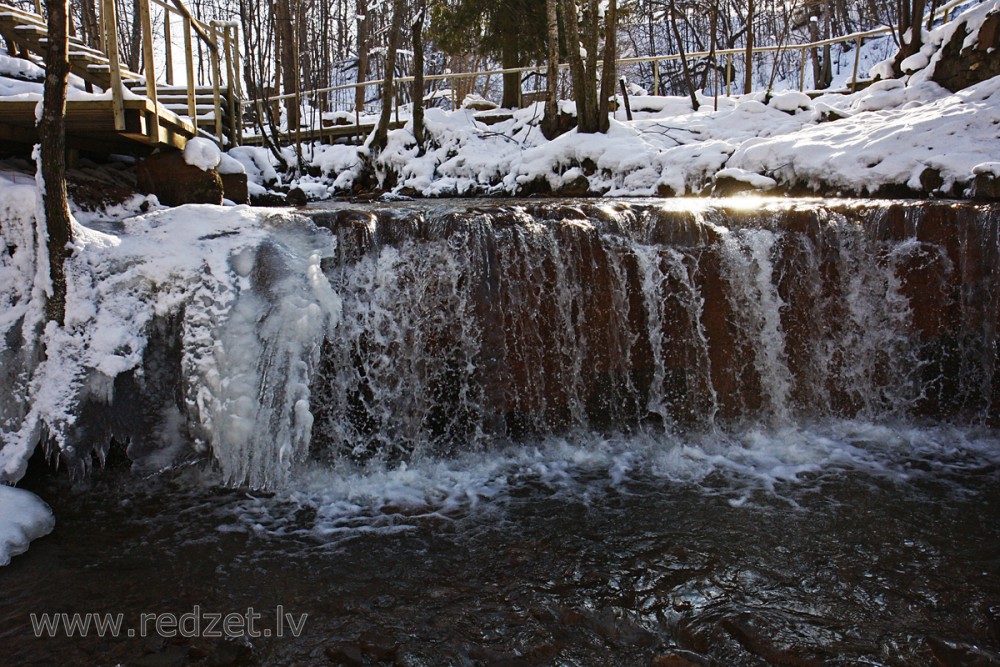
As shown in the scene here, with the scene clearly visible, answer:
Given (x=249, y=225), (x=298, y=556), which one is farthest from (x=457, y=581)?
(x=249, y=225)

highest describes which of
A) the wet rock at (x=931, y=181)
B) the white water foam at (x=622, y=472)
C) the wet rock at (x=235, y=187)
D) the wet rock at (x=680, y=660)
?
the wet rock at (x=235, y=187)

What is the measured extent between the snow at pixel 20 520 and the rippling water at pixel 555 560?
3.6 inches

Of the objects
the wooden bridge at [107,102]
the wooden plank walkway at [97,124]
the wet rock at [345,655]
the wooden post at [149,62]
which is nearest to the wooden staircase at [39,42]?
the wooden bridge at [107,102]

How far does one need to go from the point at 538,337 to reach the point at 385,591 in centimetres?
270

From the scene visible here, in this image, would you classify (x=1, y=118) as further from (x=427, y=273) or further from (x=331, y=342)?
(x=427, y=273)

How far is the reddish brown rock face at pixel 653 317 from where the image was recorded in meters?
5.44

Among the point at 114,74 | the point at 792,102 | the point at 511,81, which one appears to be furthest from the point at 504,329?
the point at 511,81

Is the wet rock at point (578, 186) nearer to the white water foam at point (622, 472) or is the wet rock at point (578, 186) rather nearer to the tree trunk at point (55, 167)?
the white water foam at point (622, 472)

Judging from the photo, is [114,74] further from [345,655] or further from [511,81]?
[511,81]

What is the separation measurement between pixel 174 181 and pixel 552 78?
683 centimetres

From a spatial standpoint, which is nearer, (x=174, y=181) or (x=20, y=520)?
(x=20, y=520)

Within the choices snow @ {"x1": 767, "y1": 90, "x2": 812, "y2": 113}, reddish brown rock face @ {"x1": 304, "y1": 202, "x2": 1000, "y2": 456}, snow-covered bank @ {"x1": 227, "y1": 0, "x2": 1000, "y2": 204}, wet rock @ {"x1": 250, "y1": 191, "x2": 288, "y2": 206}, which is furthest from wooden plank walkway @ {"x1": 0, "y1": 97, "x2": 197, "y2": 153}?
snow @ {"x1": 767, "y1": 90, "x2": 812, "y2": 113}

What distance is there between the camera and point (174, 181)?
658 centimetres

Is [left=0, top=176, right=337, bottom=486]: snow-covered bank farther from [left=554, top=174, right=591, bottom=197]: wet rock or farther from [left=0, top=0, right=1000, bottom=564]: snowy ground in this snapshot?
[left=554, top=174, right=591, bottom=197]: wet rock
